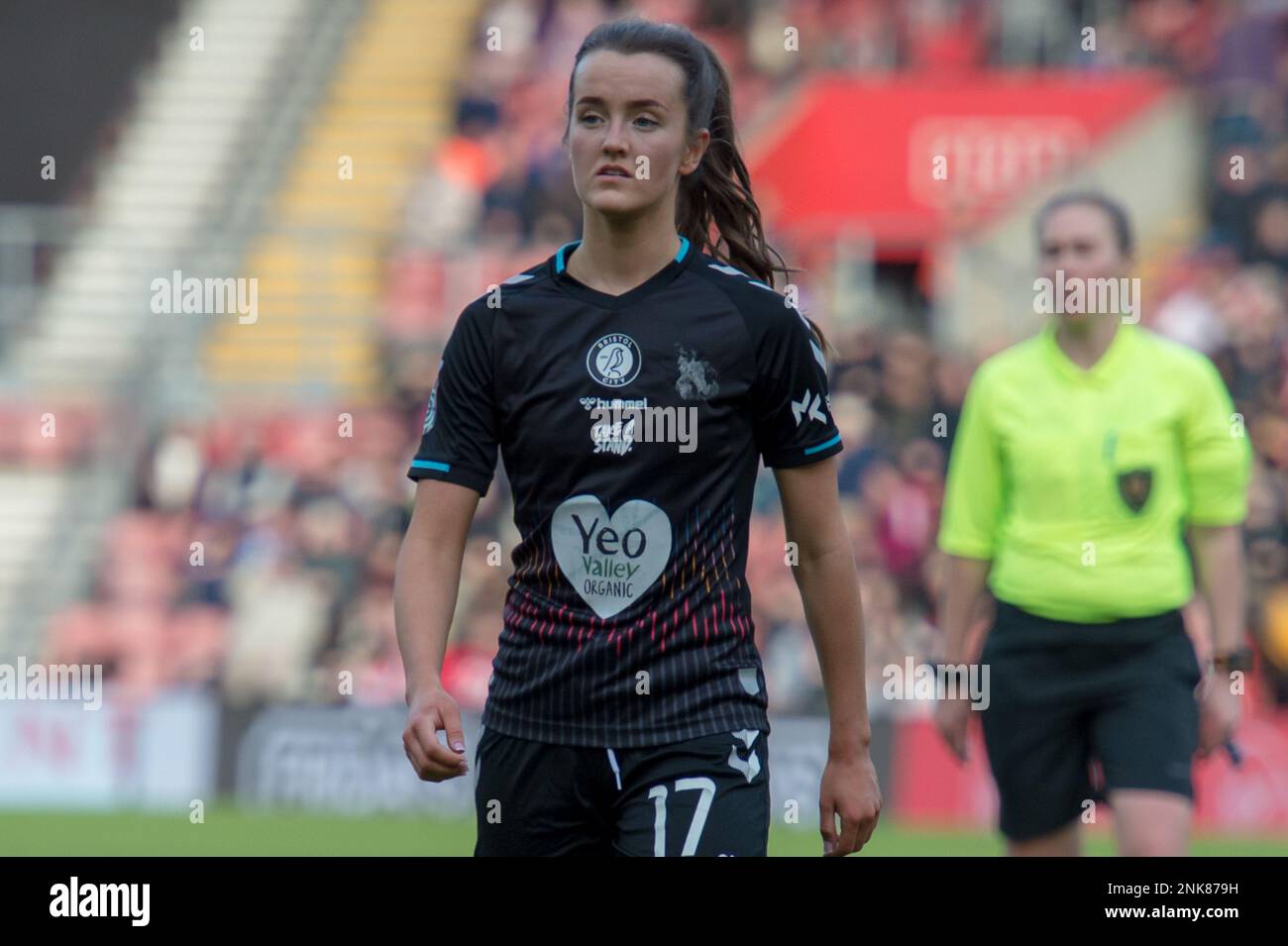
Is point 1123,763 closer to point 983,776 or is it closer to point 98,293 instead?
point 983,776

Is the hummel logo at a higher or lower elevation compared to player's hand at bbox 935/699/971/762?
higher

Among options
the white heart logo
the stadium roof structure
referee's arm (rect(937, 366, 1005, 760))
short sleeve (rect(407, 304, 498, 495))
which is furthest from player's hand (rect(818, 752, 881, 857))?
the stadium roof structure

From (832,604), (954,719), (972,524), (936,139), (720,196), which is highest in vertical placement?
(936,139)

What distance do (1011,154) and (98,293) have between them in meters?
8.03

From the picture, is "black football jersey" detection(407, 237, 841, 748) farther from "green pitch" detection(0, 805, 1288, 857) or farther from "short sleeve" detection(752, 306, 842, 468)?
"green pitch" detection(0, 805, 1288, 857)

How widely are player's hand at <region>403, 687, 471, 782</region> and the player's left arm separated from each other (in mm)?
793

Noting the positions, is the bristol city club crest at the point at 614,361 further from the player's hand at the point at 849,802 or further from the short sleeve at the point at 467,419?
the player's hand at the point at 849,802

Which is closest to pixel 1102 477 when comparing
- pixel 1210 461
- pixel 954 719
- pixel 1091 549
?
pixel 1091 549

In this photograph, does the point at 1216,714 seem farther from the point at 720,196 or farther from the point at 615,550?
the point at 615,550

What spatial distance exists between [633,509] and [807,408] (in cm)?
42

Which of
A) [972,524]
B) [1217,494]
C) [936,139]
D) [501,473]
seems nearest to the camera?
[1217,494]

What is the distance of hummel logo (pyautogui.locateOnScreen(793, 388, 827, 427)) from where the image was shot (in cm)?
433

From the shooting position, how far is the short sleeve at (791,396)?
14.1 ft

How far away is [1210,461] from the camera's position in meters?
6.27
